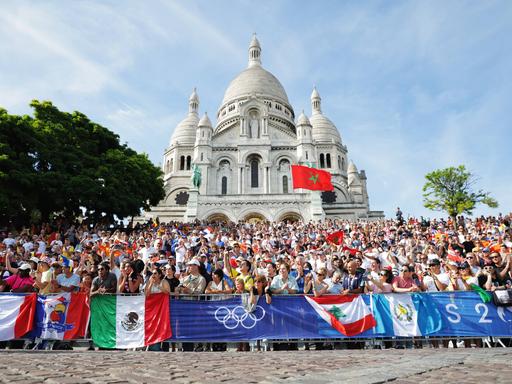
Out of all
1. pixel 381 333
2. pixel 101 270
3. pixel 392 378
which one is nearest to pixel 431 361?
pixel 392 378

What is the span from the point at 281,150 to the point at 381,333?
1476 inches

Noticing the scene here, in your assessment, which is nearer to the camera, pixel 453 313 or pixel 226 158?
pixel 453 313

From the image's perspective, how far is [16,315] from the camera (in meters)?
7.45

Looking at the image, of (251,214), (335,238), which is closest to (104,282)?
(335,238)

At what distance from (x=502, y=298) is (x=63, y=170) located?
2399 centimetres

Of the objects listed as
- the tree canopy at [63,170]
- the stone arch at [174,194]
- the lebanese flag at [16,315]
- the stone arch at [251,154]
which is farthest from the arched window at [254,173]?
the lebanese flag at [16,315]

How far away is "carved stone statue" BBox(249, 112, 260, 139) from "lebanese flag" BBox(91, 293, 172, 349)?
38.9 m

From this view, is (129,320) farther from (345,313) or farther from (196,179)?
(196,179)

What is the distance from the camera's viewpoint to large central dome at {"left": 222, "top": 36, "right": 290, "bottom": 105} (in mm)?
58094

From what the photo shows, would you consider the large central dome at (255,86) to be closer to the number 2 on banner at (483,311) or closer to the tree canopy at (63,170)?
the tree canopy at (63,170)

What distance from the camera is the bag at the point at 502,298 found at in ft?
23.5

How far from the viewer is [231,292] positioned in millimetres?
7645

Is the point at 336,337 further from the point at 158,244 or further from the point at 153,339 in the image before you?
the point at 158,244

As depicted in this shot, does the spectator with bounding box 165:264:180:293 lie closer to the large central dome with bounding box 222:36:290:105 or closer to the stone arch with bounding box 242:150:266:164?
the stone arch with bounding box 242:150:266:164
